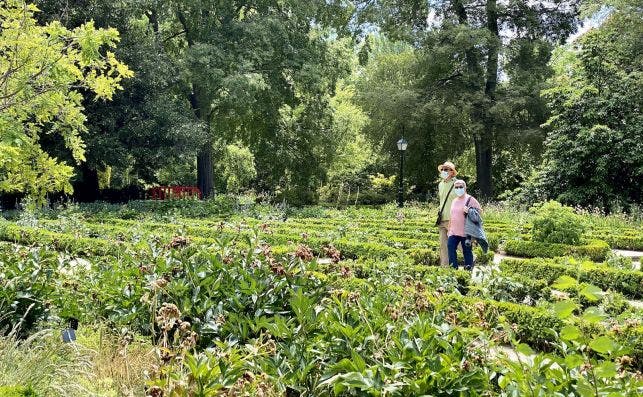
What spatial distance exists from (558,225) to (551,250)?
525mm

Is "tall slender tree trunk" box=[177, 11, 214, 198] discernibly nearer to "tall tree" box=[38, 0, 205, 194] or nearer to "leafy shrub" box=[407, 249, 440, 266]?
"tall tree" box=[38, 0, 205, 194]

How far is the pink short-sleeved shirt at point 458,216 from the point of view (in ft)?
22.3

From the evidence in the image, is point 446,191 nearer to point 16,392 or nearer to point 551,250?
point 551,250

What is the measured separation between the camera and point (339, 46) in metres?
23.1

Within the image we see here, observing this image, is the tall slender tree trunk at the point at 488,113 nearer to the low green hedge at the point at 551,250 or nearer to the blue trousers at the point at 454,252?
the low green hedge at the point at 551,250

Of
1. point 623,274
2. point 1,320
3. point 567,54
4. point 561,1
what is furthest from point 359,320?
point 561,1

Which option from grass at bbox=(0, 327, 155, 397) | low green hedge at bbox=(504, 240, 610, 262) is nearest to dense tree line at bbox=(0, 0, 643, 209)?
low green hedge at bbox=(504, 240, 610, 262)

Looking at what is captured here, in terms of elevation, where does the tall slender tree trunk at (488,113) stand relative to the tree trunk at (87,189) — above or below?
above

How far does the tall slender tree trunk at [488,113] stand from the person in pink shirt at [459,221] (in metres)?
14.4

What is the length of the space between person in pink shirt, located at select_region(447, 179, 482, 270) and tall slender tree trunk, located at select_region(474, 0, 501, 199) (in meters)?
14.4

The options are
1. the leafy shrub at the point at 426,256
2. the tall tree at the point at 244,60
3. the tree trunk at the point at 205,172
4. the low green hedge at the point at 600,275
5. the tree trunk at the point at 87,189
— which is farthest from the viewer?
the tree trunk at the point at 205,172

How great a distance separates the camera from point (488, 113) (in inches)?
799

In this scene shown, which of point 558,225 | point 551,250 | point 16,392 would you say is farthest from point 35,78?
point 558,225

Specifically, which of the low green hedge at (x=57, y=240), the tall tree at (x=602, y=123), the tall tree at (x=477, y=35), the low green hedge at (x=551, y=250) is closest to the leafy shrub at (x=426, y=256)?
the low green hedge at (x=551, y=250)
